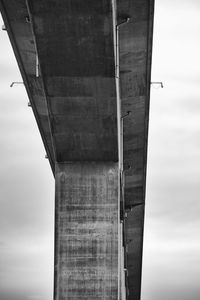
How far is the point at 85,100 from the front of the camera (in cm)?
1895

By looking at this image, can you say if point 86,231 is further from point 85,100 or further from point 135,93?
point 135,93

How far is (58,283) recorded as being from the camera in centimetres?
2058

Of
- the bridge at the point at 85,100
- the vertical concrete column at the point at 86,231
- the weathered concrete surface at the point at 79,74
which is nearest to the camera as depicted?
the weathered concrete surface at the point at 79,74

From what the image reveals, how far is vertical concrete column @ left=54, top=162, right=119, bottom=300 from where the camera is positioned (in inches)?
802

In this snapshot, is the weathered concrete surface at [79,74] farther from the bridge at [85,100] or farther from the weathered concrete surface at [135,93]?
the weathered concrete surface at [135,93]

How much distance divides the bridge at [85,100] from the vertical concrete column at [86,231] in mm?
24

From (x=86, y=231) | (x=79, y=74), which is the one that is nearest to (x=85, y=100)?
(x=79, y=74)

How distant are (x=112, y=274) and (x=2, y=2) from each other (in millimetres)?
6840

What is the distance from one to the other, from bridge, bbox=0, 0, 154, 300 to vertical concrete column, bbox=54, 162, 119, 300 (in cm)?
2

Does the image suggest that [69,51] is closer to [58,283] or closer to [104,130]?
[104,130]

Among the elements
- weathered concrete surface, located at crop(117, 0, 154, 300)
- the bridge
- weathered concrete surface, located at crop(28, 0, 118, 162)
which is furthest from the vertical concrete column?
weathered concrete surface, located at crop(117, 0, 154, 300)

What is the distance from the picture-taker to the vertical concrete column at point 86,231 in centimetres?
A: 2038

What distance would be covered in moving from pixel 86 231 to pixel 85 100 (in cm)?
333

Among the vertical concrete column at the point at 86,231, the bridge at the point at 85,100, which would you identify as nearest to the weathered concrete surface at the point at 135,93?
the bridge at the point at 85,100
